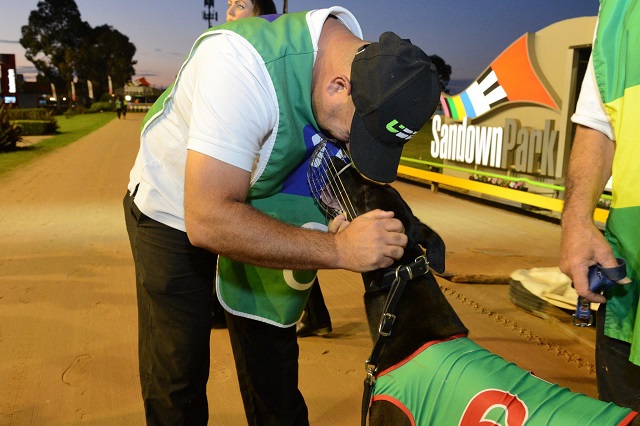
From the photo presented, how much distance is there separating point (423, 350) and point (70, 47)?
8706 cm

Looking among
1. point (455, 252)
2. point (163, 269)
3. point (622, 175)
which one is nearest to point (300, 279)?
point (163, 269)

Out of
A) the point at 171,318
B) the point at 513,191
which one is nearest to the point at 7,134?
the point at 513,191

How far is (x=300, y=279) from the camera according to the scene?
2.38m

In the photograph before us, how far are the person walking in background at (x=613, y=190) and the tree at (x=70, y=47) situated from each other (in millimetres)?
75745

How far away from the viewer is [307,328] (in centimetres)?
402

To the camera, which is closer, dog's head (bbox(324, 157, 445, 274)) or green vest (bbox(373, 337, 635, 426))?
green vest (bbox(373, 337, 635, 426))

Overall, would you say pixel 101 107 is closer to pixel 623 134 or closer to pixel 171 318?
pixel 171 318

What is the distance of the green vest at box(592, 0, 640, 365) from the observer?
5.65 ft

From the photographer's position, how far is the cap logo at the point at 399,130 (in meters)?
1.75

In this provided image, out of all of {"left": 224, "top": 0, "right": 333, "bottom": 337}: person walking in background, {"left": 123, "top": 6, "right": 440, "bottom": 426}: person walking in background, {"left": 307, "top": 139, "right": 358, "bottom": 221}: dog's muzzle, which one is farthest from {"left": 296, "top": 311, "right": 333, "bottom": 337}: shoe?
{"left": 307, "top": 139, "right": 358, "bottom": 221}: dog's muzzle

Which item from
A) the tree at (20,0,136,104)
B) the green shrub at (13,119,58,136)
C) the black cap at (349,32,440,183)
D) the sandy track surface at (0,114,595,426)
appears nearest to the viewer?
the black cap at (349,32,440,183)

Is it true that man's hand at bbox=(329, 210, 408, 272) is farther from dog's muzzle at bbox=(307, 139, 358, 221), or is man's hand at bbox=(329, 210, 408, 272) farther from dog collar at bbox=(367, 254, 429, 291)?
dog's muzzle at bbox=(307, 139, 358, 221)

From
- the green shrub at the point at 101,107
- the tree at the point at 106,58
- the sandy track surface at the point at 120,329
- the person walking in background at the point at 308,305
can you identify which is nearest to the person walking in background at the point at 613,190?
the sandy track surface at the point at 120,329

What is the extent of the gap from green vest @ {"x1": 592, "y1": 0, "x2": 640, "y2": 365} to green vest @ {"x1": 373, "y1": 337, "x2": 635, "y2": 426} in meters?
0.36
